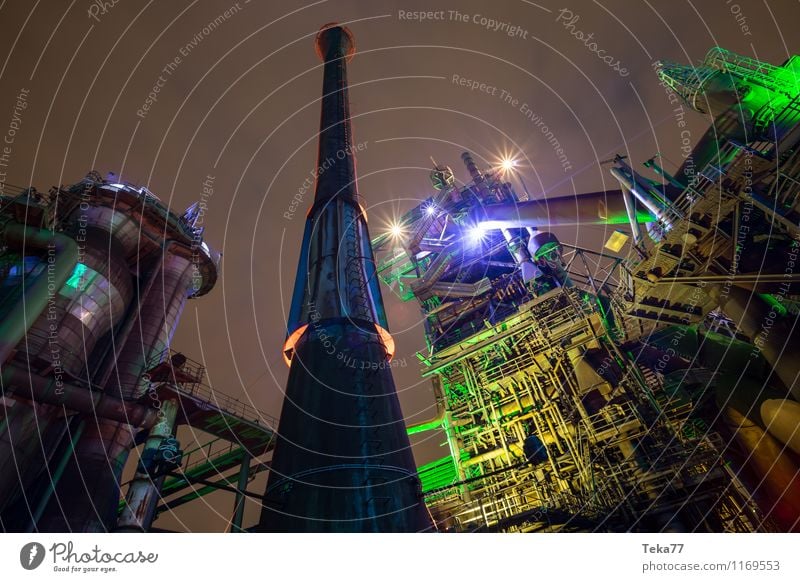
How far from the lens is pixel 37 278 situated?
21172mm

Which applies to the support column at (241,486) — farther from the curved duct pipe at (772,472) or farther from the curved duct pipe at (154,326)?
the curved duct pipe at (772,472)

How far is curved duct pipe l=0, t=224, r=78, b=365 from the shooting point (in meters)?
16.5

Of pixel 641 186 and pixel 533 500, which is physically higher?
pixel 641 186

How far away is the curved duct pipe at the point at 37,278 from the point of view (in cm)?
1650

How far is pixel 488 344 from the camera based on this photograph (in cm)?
2575

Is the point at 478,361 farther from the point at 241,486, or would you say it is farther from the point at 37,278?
the point at 37,278

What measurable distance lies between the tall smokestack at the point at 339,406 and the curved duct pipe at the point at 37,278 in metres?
10.8

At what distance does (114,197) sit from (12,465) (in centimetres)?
1884

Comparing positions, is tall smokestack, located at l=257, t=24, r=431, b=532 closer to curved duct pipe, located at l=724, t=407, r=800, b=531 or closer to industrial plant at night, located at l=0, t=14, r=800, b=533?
industrial plant at night, located at l=0, t=14, r=800, b=533
